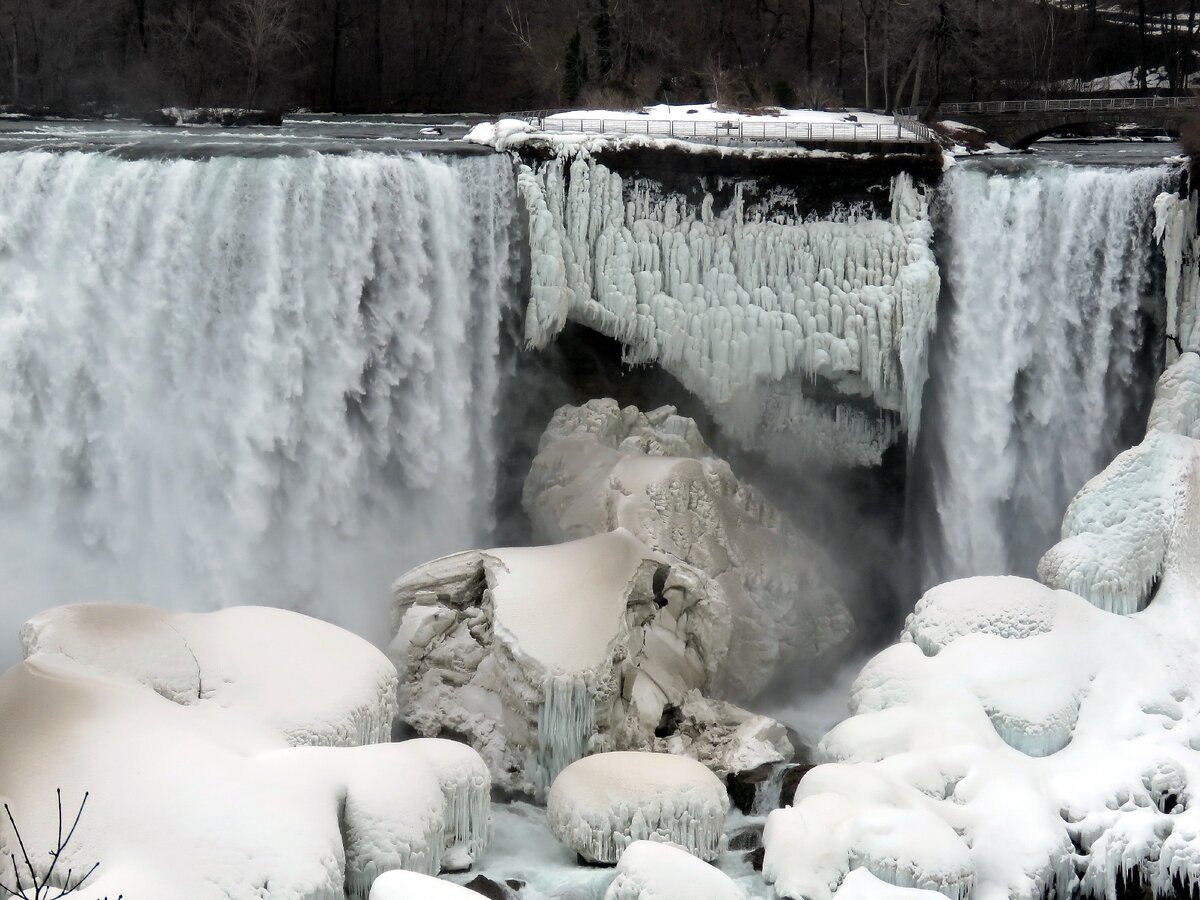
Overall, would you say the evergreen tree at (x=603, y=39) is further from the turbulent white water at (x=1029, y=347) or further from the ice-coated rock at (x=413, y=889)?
the ice-coated rock at (x=413, y=889)

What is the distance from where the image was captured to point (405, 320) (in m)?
19.7

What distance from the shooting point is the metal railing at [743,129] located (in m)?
20.8

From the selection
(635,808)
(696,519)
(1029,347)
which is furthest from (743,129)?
(635,808)

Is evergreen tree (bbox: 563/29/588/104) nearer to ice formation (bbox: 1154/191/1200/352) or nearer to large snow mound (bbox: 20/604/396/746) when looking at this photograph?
ice formation (bbox: 1154/191/1200/352)

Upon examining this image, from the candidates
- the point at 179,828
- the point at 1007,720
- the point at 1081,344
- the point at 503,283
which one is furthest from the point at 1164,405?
the point at 179,828

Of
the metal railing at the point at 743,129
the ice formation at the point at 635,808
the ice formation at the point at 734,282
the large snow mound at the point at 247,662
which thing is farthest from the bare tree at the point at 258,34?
the ice formation at the point at 635,808

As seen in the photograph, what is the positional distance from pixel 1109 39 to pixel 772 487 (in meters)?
26.5

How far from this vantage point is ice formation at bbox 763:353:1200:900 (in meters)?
13.3

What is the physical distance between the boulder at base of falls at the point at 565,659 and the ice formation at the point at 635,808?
4.91 feet

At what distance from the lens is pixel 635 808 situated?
1363 centimetres

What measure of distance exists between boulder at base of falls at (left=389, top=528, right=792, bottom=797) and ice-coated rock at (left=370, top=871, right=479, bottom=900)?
13.9 ft

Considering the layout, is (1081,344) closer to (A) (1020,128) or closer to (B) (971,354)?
(B) (971,354)

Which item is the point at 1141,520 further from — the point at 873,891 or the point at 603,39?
the point at 603,39

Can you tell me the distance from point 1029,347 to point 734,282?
407cm
